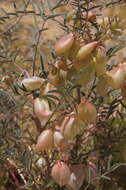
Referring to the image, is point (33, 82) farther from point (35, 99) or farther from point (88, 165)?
point (88, 165)

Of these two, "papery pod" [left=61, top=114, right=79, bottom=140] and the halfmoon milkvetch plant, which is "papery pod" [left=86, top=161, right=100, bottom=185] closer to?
the halfmoon milkvetch plant

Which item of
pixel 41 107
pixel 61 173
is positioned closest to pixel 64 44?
pixel 41 107

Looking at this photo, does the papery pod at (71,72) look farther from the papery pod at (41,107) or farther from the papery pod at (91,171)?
the papery pod at (91,171)

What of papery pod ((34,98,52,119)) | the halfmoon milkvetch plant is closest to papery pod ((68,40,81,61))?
the halfmoon milkvetch plant

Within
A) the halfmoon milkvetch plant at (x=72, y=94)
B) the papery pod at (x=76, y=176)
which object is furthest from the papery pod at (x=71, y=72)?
the papery pod at (x=76, y=176)

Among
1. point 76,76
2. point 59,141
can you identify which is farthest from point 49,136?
point 76,76

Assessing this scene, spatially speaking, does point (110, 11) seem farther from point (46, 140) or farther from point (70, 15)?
point (46, 140)
